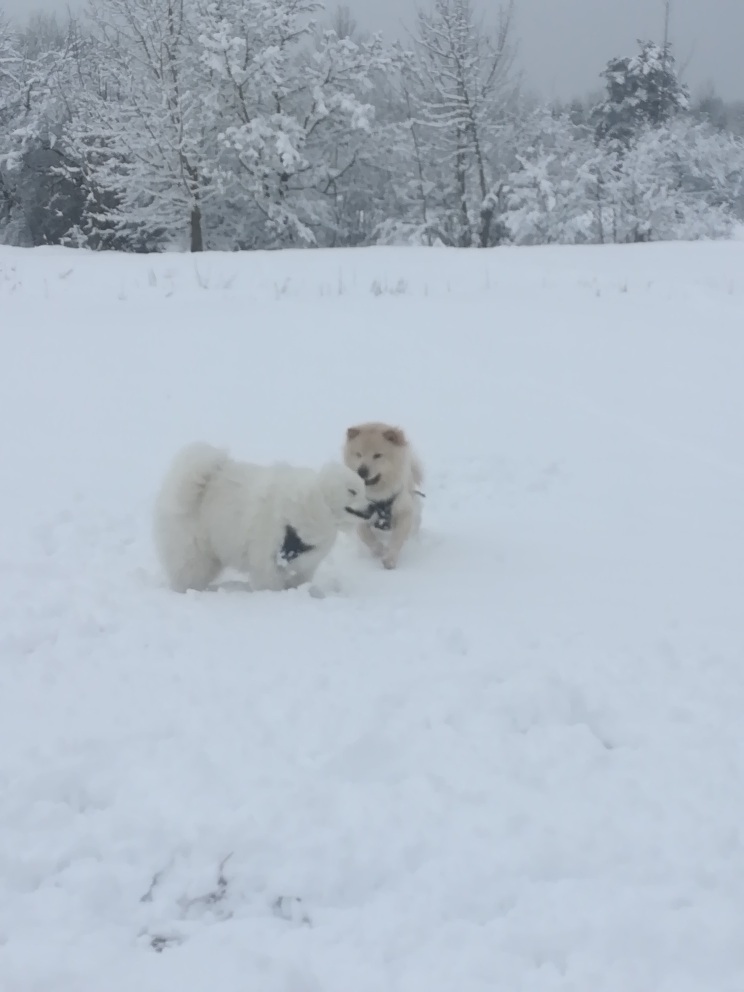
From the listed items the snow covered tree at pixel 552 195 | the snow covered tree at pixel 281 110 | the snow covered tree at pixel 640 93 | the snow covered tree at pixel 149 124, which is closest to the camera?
the snow covered tree at pixel 149 124

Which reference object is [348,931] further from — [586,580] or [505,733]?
[586,580]

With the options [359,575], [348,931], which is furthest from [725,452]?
[348,931]

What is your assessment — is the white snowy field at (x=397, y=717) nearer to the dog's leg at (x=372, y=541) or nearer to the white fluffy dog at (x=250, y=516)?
the dog's leg at (x=372, y=541)

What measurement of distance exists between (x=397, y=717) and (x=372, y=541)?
243 cm

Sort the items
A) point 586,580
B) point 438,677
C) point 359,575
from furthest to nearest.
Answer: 1. point 359,575
2. point 586,580
3. point 438,677

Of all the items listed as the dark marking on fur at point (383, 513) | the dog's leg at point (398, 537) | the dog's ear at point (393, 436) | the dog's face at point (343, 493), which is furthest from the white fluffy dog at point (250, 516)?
the dog's ear at point (393, 436)

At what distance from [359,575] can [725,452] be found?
362 cm

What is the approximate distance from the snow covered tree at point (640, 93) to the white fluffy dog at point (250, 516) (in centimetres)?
3148

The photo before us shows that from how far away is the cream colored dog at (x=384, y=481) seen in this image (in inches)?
217

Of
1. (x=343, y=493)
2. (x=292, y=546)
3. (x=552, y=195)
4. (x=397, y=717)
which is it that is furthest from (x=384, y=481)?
(x=552, y=195)

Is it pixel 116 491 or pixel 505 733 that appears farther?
pixel 116 491

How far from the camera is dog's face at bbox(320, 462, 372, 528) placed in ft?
15.8

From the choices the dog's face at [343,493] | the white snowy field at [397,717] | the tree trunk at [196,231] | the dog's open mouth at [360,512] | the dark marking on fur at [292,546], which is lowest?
the white snowy field at [397,717]

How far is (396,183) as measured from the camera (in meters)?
32.0
